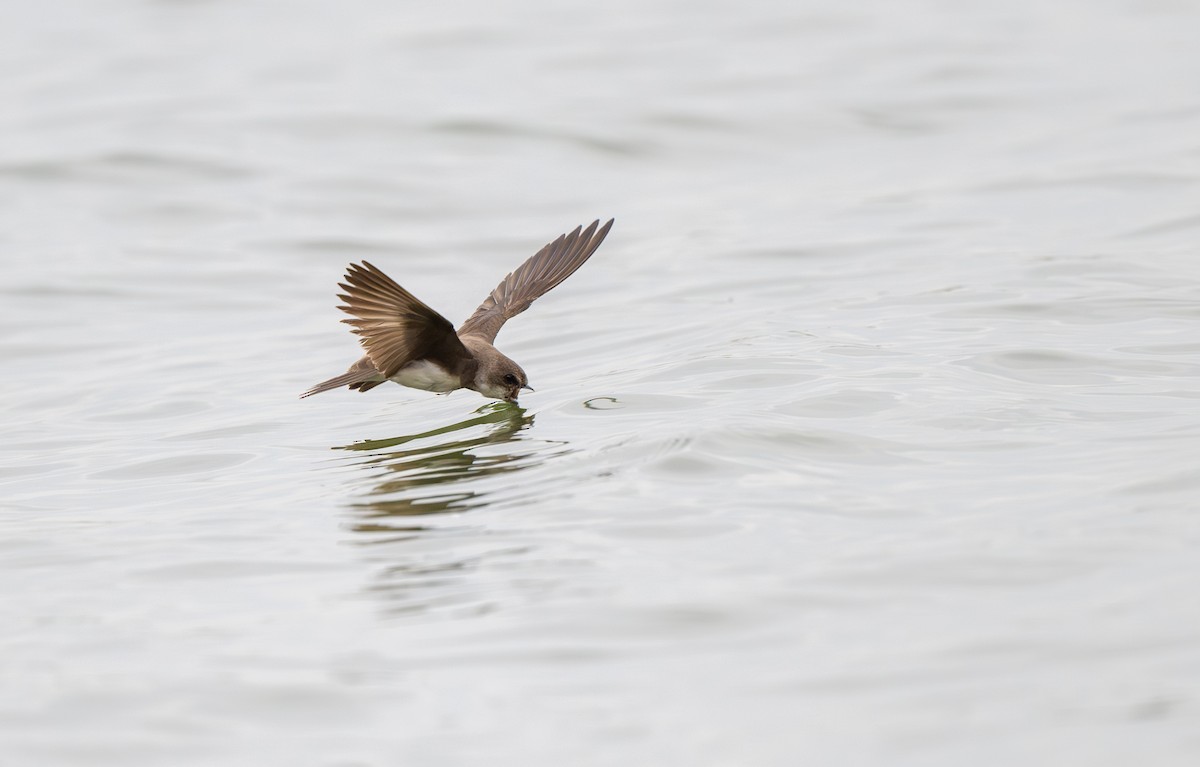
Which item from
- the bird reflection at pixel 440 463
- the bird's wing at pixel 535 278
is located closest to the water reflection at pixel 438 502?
the bird reflection at pixel 440 463

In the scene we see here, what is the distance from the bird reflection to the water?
0.04 m

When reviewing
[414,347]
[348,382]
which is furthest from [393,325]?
[348,382]

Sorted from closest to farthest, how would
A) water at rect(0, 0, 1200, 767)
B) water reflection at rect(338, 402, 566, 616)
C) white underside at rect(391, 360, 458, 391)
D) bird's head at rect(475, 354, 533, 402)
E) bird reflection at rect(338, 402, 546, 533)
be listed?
water at rect(0, 0, 1200, 767)
water reflection at rect(338, 402, 566, 616)
bird reflection at rect(338, 402, 546, 533)
white underside at rect(391, 360, 458, 391)
bird's head at rect(475, 354, 533, 402)

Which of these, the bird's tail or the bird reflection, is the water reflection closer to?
the bird reflection

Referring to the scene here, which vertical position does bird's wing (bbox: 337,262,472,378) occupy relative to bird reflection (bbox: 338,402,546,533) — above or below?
above

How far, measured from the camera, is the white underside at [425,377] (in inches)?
333

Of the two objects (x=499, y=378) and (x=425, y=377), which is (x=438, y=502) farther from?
(x=499, y=378)

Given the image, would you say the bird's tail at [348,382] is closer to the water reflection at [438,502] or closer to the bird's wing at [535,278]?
the water reflection at [438,502]

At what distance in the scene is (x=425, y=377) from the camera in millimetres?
8531

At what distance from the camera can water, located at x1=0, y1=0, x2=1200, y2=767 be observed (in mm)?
4719

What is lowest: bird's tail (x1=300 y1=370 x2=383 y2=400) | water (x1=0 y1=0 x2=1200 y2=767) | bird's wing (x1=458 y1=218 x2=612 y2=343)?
water (x1=0 y1=0 x2=1200 y2=767)

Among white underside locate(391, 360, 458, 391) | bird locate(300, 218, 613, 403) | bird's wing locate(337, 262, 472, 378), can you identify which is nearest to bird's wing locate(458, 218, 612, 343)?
bird locate(300, 218, 613, 403)

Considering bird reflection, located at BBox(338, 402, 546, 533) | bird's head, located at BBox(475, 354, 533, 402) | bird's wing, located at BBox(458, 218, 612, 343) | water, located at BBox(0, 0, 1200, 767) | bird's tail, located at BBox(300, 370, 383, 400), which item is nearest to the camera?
water, located at BBox(0, 0, 1200, 767)

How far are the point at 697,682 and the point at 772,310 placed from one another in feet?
22.4
